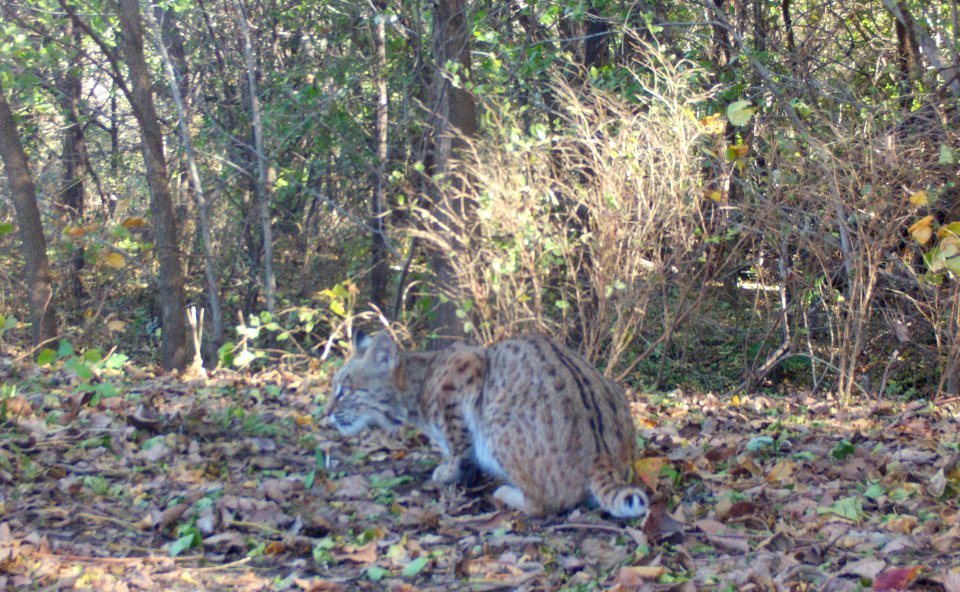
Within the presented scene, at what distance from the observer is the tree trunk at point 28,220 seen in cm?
1163

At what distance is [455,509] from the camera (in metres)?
5.71

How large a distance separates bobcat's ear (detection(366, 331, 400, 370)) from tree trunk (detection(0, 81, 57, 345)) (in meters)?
6.59

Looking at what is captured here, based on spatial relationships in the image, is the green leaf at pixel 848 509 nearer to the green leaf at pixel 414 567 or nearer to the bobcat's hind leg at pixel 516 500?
the bobcat's hind leg at pixel 516 500

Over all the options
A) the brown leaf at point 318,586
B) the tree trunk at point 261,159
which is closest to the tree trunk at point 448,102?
the tree trunk at point 261,159

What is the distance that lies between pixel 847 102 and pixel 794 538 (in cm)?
622

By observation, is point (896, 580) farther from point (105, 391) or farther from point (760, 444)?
point (105, 391)

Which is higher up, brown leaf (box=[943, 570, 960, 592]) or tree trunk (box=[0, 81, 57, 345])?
tree trunk (box=[0, 81, 57, 345])

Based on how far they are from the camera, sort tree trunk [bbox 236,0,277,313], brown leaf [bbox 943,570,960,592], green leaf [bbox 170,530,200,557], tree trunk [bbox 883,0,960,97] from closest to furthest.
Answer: brown leaf [bbox 943,570,960,592]
green leaf [bbox 170,530,200,557]
tree trunk [bbox 883,0,960,97]
tree trunk [bbox 236,0,277,313]

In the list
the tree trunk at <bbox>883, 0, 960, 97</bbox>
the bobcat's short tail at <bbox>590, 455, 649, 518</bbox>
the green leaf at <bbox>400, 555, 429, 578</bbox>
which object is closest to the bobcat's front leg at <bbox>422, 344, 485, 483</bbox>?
the bobcat's short tail at <bbox>590, 455, 649, 518</bbox>

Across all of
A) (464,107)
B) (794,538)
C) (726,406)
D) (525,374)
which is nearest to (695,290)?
(726,406)

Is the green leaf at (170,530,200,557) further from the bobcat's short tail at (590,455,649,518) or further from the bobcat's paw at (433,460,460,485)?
the bobcat's short tail at (590,455,649,518)

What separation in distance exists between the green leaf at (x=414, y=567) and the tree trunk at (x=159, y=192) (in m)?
8.67

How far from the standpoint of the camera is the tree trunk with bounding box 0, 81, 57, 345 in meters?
11.6

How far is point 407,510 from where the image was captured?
5582 mm
